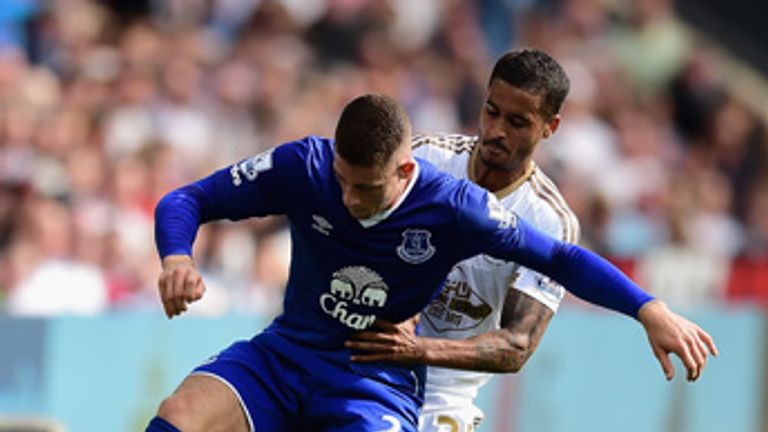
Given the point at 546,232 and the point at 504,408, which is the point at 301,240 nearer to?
the point at 546,232

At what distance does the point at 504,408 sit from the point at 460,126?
11.8 ft

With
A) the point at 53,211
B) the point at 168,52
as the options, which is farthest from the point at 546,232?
the point at 168,52

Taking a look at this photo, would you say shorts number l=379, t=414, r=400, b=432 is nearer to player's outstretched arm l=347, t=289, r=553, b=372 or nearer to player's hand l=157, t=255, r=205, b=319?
player's outstretched arm l=347, t=289, r=553, b=372

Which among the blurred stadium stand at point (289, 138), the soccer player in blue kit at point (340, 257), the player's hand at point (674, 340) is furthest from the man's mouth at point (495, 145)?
the blurred stadium stand at point (289, 138)

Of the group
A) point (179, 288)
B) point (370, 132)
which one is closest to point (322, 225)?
point (370, 132)

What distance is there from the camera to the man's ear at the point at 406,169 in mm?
5570

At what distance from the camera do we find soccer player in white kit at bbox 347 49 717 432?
616 cm

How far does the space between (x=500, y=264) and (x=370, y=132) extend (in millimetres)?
1199

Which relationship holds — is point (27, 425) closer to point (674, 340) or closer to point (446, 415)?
point (446, 415)

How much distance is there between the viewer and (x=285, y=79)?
12.4m

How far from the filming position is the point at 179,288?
518 cm

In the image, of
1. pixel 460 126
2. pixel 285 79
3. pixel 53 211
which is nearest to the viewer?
pixel 53 211

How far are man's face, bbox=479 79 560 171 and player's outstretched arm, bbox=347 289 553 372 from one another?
1.75ft

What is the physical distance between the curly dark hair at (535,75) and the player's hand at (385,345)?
1.11m
